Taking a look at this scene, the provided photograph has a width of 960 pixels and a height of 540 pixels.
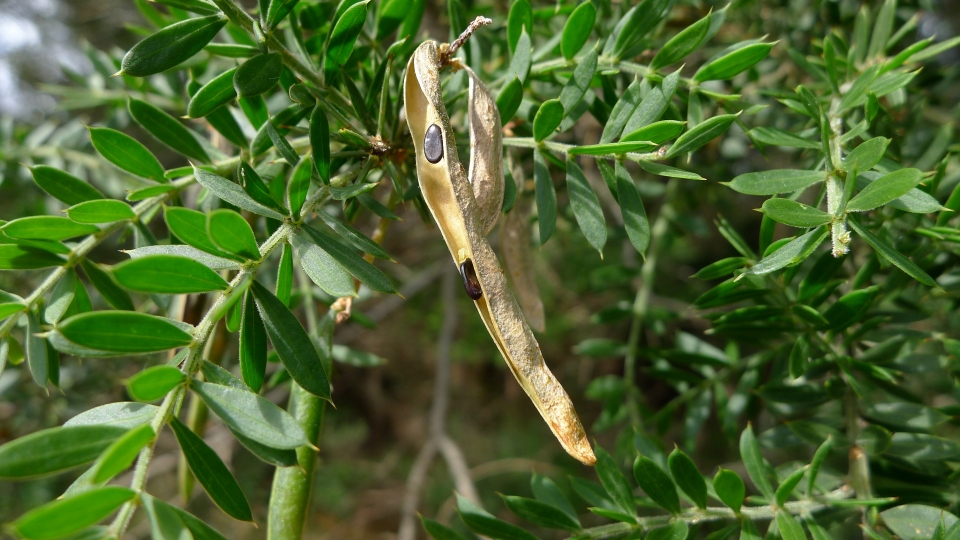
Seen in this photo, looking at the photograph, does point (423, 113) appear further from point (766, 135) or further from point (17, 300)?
point (17, 300)

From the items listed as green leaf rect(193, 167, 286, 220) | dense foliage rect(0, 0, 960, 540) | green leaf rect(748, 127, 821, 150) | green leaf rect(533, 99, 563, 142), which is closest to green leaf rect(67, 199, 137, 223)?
dense foliage rect(0, 0, 960, 540)

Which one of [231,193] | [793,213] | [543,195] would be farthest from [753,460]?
[231,193]

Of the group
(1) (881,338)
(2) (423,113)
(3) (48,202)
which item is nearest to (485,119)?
(2) (423,113)

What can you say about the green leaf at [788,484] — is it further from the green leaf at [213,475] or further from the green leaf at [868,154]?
the green leaf at [213,475]

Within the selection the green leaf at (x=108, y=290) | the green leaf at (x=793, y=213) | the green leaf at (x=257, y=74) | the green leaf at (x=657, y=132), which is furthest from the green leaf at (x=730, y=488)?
the green leaf at (x=108, y=290)

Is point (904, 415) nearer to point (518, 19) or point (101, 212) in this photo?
point (518, 19)

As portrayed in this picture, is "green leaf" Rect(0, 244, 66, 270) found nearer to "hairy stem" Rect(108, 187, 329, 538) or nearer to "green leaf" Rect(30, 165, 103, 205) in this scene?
"green leaf" Rect(30, 165, 103, 205)
